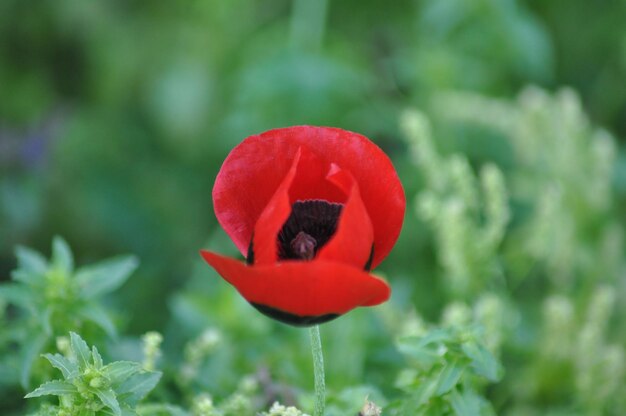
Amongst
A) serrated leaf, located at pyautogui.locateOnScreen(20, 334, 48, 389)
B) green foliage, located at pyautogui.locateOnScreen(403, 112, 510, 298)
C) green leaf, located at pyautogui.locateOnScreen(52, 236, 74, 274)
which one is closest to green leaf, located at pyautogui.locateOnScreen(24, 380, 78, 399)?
serrated leaf, located at pyautogui.locateOnScreen(20, 334, 48, 389)

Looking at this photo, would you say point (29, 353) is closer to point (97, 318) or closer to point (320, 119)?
point (97, 318)

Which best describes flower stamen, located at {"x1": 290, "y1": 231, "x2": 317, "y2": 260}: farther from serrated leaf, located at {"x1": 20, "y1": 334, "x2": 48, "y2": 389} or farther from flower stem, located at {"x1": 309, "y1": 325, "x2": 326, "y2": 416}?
serrated leaf, located at {"x1": 20, "y1": 334, "x2": 48, "y2": 389}

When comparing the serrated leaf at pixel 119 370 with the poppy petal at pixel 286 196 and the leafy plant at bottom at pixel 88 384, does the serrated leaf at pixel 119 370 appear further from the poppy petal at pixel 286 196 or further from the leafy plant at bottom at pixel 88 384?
the poppy petal at pixel 286 196

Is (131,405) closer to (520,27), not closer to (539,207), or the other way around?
(539,207)

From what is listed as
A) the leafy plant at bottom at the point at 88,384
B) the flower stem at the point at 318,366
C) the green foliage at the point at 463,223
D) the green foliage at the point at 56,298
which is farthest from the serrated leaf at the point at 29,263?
the green foliage at the point at 463,223

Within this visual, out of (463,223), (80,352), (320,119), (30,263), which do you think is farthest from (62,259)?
(320,119)
